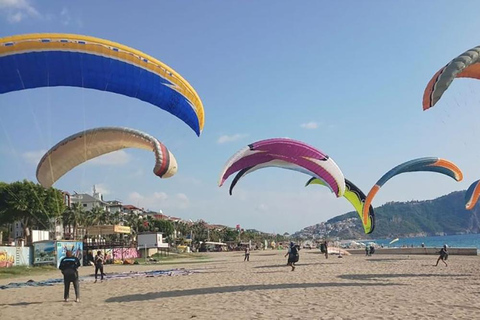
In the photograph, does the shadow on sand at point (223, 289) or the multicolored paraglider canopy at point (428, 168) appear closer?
the shadow on sand at point (223, 289)

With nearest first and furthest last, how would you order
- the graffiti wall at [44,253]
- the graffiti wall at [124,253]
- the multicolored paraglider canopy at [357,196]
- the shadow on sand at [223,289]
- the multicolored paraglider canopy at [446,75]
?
the shadow on sand at [223,289] < the multicolored paraglider canopy at [446,75] < the graffiti wall at [44,253] < the multicolored paraglider canopy at [357,196] < the graffiti wall at [124,253]

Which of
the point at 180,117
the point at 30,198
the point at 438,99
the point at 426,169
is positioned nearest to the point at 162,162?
the point at 180,117

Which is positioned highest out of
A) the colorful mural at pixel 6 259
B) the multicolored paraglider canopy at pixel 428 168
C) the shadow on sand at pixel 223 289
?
the multicolored paraglider canopy at pixel 428 168

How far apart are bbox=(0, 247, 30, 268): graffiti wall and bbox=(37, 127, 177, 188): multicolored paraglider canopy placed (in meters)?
15.5

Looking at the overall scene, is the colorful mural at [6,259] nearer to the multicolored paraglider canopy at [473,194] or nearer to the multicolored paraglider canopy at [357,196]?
the multicolored paraglider canopy at [357,196]

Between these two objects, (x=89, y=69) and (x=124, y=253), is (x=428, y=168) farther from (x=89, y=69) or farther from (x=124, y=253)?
(x=124, y=253)

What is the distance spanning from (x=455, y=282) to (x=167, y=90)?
1225cm

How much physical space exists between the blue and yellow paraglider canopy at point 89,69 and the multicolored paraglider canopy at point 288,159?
40.0 feet

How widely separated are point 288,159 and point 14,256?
20.6 m

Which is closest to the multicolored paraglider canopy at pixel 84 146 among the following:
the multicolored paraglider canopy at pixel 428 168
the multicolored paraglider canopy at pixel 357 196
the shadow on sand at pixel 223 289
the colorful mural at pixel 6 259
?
the shadow on sand at pixel 223 289

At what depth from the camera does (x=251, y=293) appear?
46.3ft

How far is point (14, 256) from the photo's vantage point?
32.8 meters

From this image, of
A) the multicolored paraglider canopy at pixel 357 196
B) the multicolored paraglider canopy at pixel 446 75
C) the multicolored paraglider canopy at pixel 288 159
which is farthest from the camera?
the multicolored paraglider canopy at pixel 357 196

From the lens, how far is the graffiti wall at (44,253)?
33.2 metres
